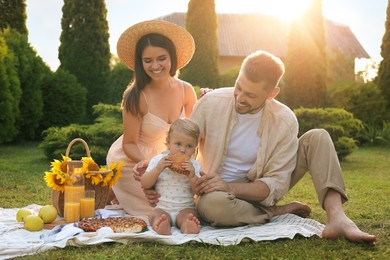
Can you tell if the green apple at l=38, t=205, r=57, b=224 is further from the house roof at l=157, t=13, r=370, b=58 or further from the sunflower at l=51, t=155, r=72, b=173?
the house roof at l=157, t=13, r=370, b=58

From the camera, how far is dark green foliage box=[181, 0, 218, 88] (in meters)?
14.7

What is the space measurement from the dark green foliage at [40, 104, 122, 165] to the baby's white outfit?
4.53 m

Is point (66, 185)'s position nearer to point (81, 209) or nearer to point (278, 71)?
point (81, 209)

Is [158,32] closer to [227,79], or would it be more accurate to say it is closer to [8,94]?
[8,94]

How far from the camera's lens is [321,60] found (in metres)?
14.5

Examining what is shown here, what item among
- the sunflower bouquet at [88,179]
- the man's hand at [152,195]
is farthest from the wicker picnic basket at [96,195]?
the man's hand at [152,195]

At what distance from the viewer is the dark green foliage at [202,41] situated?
14.7 m

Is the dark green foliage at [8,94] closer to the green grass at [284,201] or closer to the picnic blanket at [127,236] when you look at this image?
the green grass at [284,201]

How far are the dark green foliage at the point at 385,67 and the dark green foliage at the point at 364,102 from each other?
43cm

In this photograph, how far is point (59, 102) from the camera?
13445 millimetres

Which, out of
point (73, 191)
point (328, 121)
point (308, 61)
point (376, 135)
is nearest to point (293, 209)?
point (73, 191)

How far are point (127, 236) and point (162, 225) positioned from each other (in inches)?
10.6

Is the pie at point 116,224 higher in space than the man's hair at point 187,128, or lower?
lower

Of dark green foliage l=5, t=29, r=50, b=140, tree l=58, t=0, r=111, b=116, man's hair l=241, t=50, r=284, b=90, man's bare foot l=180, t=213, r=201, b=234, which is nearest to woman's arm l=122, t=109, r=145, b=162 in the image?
man's bare foot l=180, t=213, r=201, b=234
